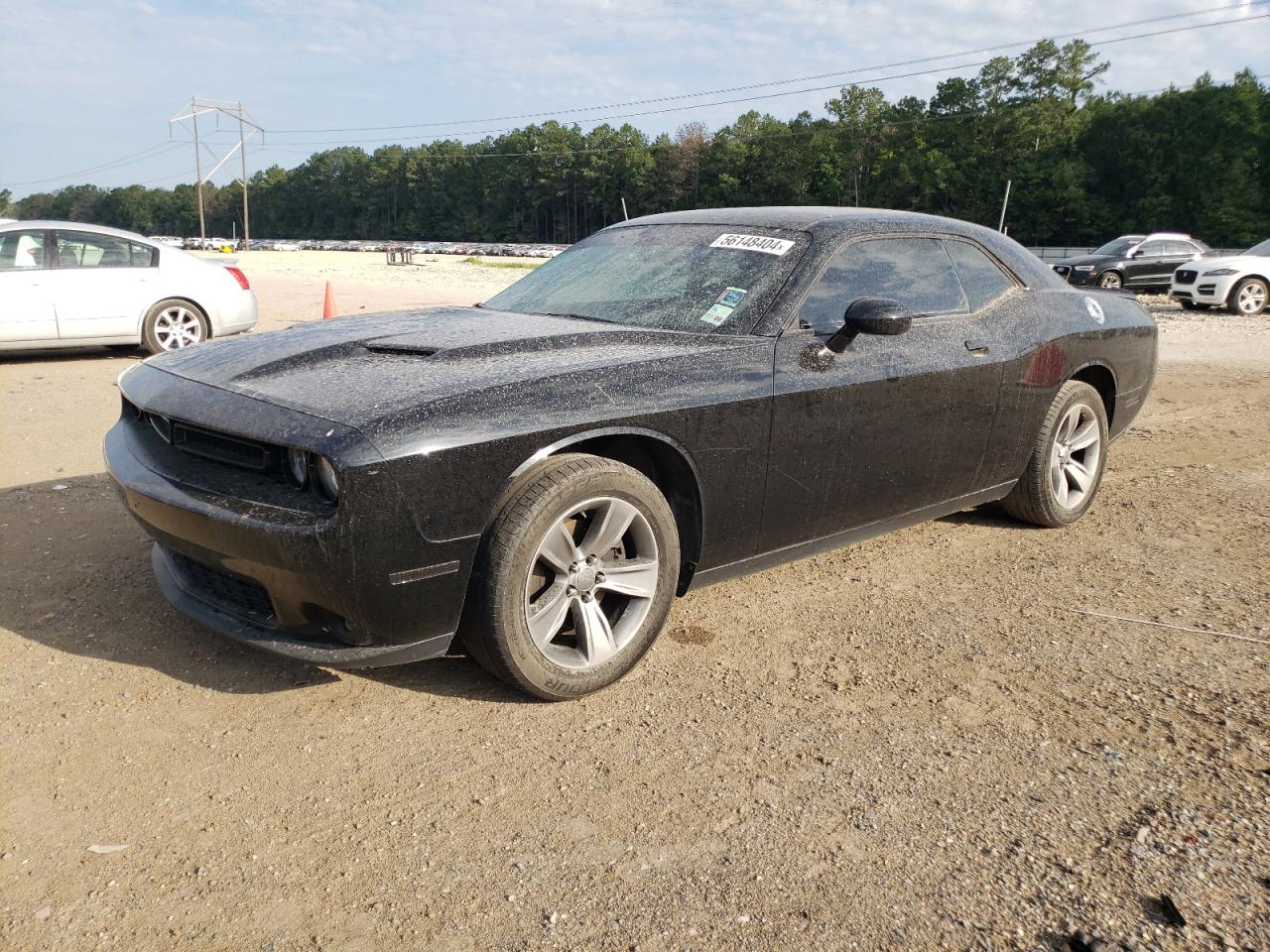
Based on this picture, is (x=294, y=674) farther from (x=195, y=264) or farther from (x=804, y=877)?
(x=195, y=264)

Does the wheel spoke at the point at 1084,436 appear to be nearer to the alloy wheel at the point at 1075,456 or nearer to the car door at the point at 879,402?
the alloy wheel at the point at 1075,456

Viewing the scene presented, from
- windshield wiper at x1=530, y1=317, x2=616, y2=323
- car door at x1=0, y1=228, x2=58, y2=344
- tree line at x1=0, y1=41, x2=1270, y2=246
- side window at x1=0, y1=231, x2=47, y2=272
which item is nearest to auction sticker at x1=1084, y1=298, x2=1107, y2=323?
windshield wiper at x1=530, y1=317, x2=616, y2=323

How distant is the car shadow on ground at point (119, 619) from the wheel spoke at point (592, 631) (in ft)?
0.93

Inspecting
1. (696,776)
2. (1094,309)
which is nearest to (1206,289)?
(1094,309)

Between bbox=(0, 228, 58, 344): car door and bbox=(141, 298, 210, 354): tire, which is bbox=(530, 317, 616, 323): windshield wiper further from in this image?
bbox=(0, 228, 58, 344): car door

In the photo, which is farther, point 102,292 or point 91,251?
point 91,251

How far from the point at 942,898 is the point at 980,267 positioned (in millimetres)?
3103

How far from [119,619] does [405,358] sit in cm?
155

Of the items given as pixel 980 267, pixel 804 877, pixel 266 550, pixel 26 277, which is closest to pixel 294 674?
pixel 266 550

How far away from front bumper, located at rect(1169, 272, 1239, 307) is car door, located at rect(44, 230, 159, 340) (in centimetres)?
1743

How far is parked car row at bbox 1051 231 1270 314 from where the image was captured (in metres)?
18.0

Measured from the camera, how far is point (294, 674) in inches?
130

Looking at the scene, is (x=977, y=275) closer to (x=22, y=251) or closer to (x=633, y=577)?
(x=633, y=577)

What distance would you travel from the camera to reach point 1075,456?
507 cm
